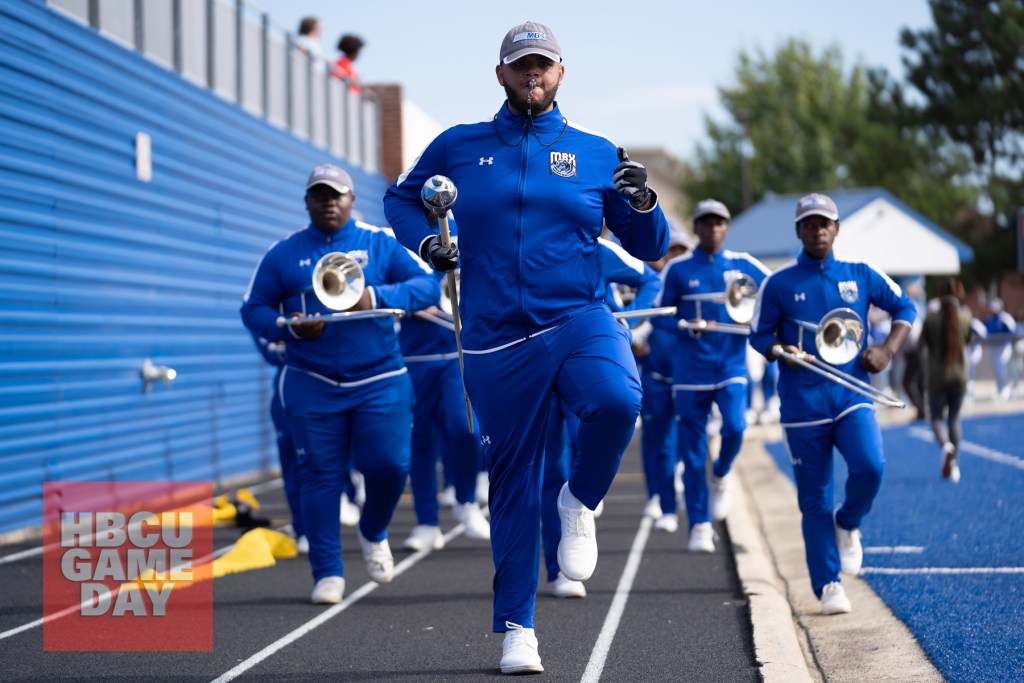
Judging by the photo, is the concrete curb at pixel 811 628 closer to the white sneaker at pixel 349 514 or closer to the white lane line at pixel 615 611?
the white lane line at pixel 615 611

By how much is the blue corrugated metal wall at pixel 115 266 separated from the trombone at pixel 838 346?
6873mm

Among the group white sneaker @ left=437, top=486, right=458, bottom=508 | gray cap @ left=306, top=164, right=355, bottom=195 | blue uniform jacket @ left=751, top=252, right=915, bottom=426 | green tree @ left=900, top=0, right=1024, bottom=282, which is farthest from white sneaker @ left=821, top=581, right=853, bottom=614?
green tree @ left=900, top=0, right=1024, bottom=282

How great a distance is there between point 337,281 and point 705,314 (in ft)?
13.4

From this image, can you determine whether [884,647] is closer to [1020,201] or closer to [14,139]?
[14,139]

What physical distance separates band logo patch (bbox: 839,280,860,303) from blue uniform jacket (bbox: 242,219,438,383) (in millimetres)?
2351

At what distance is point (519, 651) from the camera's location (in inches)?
268

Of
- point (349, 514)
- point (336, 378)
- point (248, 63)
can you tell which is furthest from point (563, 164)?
point (248, 63)

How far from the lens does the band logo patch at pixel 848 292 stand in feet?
29.8

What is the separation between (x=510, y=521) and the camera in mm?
6836

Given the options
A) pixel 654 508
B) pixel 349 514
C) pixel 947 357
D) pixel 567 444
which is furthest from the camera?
pixel 947 357

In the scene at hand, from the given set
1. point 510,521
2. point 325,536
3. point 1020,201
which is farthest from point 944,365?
point 1020,201

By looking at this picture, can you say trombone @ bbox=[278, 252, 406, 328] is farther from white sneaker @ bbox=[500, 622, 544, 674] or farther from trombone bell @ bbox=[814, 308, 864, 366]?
white sneaker @ bbox=[500, 622, 544, 674]

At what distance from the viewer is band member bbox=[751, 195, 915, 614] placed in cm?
880

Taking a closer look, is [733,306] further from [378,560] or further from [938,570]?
[378,560]
